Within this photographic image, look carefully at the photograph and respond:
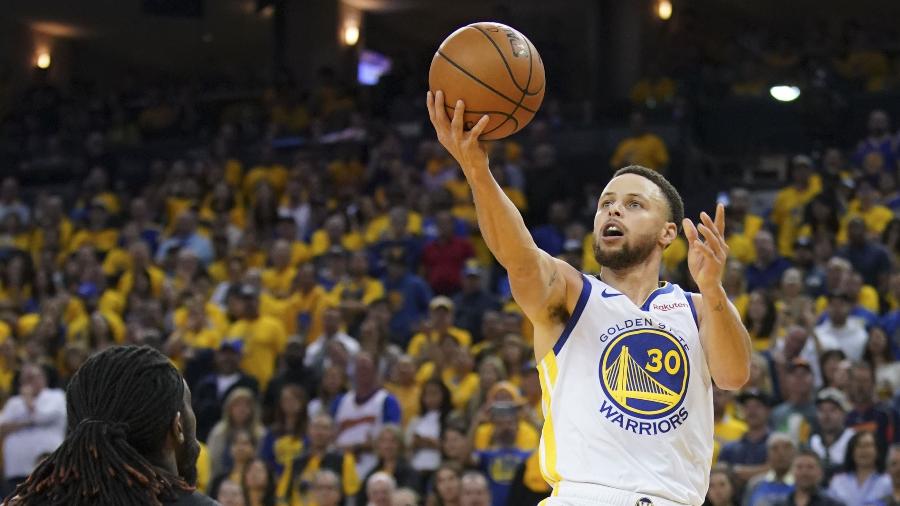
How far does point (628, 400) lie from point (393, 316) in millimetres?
8197

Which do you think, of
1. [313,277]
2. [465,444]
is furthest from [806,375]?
[313,277]

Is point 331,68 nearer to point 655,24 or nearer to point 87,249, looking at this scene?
point 655,24

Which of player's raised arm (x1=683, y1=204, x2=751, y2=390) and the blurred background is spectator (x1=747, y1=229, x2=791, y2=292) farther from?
player's raised arm (x1=683, y1=204, x2=751, y2=390)

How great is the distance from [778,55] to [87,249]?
30.0 feet

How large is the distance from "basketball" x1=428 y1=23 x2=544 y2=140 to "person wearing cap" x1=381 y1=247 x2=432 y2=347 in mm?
7692

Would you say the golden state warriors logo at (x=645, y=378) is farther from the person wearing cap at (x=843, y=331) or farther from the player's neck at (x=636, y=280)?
the person wearing cap at (x=843, y=331)

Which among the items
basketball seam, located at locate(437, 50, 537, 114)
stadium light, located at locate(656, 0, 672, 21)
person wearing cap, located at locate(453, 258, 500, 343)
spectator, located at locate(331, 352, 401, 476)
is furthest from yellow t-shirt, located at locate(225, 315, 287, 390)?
stadium light, located at locate(656, 0, 672, 21)

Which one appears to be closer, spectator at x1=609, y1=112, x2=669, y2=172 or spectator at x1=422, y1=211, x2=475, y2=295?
spectator at x1=422, y1=211, x2=475, y2=295

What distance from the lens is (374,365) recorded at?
36.5 feet

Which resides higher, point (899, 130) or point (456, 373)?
point (899, 130)

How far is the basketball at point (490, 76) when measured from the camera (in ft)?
15.1

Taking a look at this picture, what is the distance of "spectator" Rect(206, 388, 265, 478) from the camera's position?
10914mm

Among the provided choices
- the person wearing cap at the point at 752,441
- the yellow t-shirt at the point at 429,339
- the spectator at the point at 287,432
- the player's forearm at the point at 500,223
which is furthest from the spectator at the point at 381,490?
the player's forearm at the point at 500,223

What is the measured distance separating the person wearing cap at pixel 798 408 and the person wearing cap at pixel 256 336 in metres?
4.36
